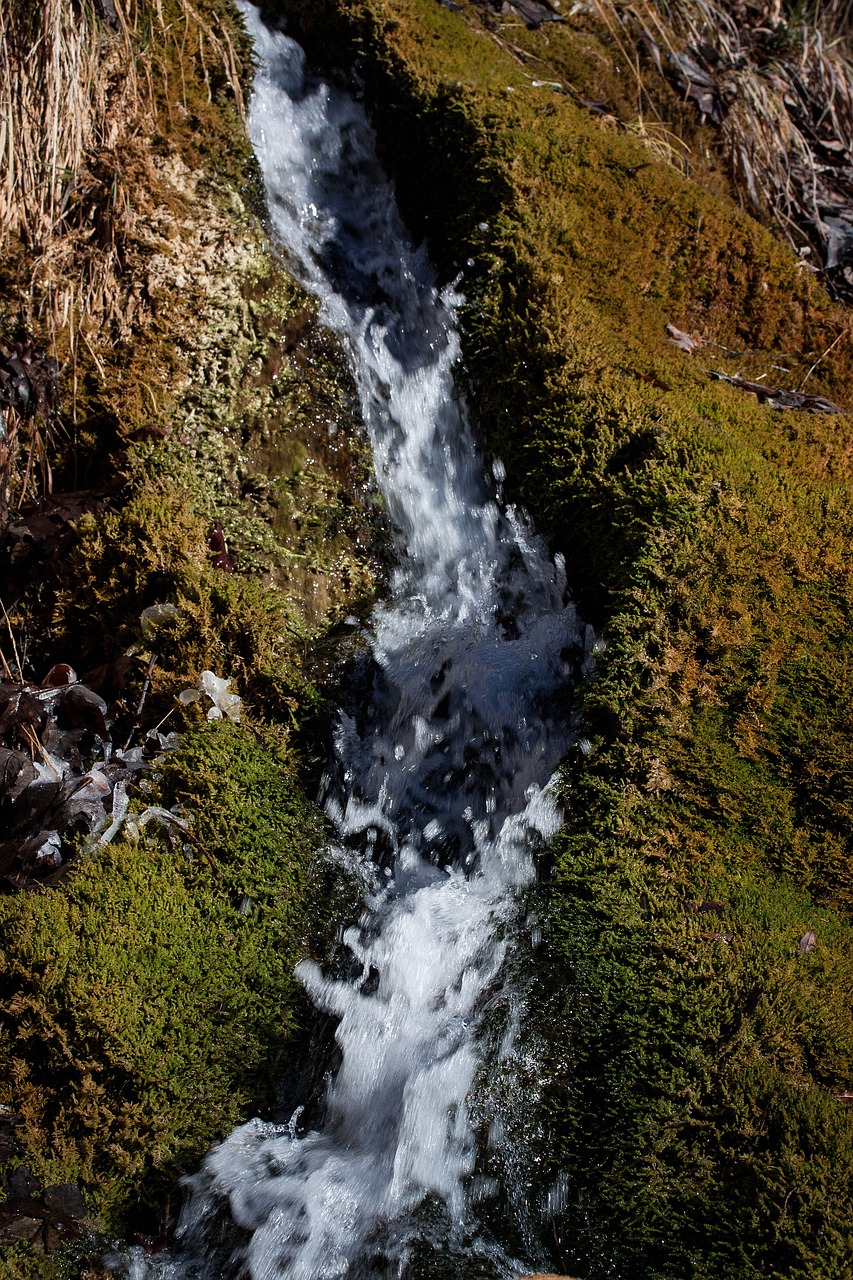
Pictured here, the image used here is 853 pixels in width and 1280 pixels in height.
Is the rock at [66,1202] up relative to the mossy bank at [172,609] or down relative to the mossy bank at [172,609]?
down

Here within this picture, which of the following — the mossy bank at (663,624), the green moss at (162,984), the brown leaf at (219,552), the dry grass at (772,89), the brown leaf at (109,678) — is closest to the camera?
the mossy bank at (663,624)

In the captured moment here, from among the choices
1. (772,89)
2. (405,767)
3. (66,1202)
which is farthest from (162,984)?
(772,89)

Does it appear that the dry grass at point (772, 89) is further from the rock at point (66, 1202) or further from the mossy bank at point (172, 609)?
the rock at point (66, 1202)

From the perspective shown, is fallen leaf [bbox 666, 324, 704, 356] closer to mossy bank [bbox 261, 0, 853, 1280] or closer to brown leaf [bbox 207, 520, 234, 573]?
mossy bank [bbox 261, 0, 853, 1280]

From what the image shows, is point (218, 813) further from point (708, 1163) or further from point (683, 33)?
point (683, 33)

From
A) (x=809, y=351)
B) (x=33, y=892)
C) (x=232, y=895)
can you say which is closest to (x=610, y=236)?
(x=809, y=351)

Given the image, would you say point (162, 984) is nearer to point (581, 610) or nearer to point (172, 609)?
point (172, 609)

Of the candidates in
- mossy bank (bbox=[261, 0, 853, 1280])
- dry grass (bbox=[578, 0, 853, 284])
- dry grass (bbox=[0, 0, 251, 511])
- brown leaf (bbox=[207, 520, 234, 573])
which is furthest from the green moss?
dry grass (bbox=[578, 0, 853, 284])

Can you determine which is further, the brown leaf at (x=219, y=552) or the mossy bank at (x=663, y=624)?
the brown leaf at (x=219, y=552)

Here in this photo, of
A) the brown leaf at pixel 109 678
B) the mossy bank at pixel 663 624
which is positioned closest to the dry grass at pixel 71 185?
the brown leaf at pixel 109 678
